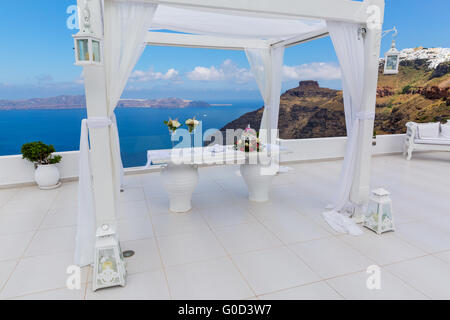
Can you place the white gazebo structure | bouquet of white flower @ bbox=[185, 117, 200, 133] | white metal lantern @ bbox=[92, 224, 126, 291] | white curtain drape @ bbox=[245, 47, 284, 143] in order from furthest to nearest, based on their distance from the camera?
1. white curtain drape @ bbox=[245, 47, 284, 143]
2. bouquet of white flower @ bbox=[185, 117, 200, 133]
3. the white gazebo structure
4. white metal lantern @ bbox=[92, 224, 126, 291]

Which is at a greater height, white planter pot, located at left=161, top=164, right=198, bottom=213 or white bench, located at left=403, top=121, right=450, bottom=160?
white bench, located at left=403, top=121, right=450, bottom=160

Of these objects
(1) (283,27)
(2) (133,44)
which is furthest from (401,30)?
(2) (133,44)

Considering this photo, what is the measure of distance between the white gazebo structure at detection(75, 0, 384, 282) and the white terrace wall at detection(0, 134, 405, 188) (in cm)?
133

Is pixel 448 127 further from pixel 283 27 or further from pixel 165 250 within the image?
pixel 165 250

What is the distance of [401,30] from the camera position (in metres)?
15.4

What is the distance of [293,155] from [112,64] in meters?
4.64

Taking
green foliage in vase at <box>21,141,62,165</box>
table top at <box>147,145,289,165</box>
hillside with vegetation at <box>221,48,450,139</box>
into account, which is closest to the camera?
table top at <box>147,145,289,165</box>

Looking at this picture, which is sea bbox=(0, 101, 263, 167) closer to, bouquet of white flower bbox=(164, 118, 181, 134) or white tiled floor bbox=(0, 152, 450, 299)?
bouquet of white flower bbox=(164, 118, 181, 134)

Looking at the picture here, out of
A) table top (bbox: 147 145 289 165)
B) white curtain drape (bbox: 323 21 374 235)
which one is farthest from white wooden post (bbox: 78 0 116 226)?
white curtain drape (bbox: 323 21 374 235)

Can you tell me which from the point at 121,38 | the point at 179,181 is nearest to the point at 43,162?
the point at 179,181

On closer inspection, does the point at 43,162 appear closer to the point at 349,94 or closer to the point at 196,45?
the point at 196,45

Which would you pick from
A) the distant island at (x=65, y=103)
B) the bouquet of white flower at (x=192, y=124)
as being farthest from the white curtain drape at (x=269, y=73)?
the distant island at (x=65, y=103)

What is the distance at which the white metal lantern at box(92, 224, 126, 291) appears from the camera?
2.17m
